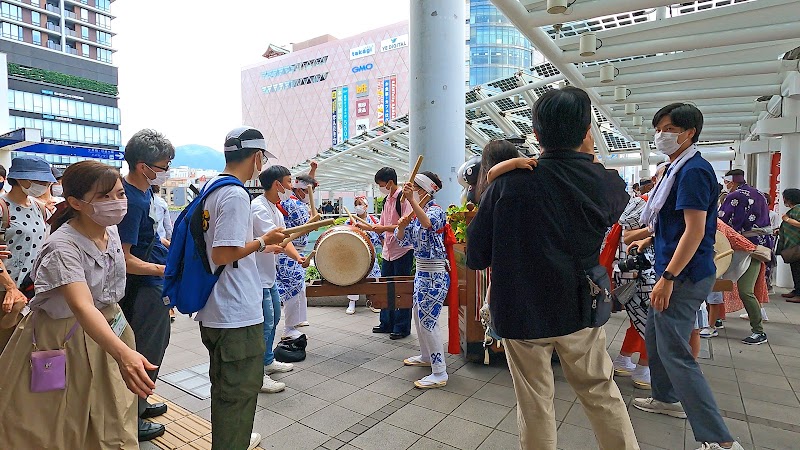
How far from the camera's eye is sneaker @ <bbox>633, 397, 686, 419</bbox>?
3043mm

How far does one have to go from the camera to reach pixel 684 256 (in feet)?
7.75

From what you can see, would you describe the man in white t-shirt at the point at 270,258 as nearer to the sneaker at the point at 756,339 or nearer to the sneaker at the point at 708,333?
the sneaker at the point at 708,333

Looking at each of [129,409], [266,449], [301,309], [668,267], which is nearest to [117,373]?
[129,409]

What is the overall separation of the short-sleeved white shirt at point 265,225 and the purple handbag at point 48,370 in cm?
165

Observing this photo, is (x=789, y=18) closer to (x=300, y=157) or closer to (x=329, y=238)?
(x=329, y=238)

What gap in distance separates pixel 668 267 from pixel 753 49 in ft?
18.9

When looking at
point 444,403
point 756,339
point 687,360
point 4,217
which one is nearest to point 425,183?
point 444,403

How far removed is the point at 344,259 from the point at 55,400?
243cm

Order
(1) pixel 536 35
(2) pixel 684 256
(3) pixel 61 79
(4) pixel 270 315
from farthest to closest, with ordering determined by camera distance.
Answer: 1. (3) pixel 61 79
2. (1) pixel 536 35
3. (4) pixel 270 315
4. (2) pixel 684 256

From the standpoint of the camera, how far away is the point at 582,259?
190 cm

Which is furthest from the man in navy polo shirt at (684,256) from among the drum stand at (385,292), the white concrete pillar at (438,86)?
the white concrete pillar at (438,86)

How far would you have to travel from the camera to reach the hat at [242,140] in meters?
2.25

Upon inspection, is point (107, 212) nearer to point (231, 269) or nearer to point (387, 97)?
point (231, 269)

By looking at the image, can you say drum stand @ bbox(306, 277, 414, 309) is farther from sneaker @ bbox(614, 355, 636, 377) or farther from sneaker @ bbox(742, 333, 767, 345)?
sneaker @ bbox(742, 333, 767, 345)
